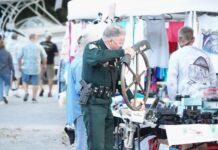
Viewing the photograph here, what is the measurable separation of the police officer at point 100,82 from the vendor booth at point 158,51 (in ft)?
1.58

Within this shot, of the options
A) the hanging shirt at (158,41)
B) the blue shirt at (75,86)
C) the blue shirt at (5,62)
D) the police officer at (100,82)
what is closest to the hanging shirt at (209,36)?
the hanging shirt at (158,41)

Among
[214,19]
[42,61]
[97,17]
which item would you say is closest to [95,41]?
[214,19]

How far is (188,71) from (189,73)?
0.03 metres

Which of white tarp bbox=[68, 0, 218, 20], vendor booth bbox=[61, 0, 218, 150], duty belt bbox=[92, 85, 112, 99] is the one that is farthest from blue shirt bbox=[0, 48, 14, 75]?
duty belt bbox=[92, 85, 112, 99]

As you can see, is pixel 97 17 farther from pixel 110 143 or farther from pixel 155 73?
pixel 110 143

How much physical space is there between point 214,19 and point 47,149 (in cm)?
328

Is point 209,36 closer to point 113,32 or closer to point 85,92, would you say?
point 113,32

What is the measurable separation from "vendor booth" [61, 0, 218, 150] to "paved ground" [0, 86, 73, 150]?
152 cm

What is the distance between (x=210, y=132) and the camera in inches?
287

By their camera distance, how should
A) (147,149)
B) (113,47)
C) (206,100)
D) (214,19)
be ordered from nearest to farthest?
1. (113,47)
2. (206,100)
3. (147,149)
4. (214,19)

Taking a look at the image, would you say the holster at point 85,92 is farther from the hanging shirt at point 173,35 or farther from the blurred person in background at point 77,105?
the hanging shirt at point 173,35

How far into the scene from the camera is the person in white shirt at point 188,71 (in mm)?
8094

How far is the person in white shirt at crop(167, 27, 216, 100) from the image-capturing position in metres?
8.09

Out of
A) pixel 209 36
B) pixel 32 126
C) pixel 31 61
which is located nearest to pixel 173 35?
pixel 209 36
